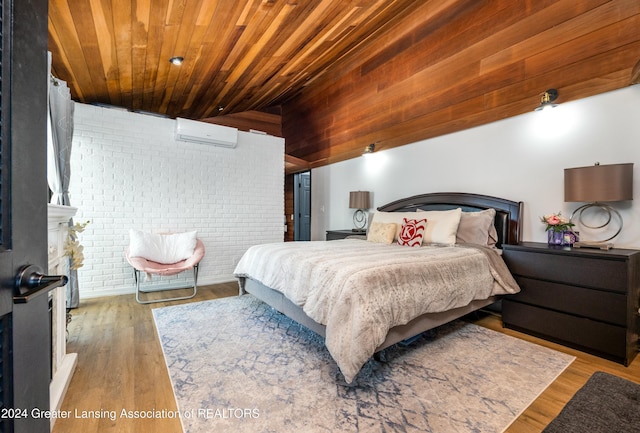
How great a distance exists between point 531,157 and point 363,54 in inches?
115

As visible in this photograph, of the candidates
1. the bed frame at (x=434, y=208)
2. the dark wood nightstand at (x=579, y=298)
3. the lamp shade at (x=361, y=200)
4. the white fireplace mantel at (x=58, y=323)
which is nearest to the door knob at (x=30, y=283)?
the white fireplace mantel at (x=58, y=323)

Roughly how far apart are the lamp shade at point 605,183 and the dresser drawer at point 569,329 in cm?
96

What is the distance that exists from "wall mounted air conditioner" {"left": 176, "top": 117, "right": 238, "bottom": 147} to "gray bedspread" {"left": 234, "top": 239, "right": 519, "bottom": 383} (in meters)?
2.39

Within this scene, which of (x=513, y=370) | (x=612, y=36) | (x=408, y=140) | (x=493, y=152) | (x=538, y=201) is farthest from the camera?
(x=408, y=140)

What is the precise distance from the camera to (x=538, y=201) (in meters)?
2.90

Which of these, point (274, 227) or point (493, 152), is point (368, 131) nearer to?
point (493, 152)

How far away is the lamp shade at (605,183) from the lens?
2.18 metres

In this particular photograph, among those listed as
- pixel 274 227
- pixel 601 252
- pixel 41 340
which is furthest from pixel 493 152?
pixel 41 340

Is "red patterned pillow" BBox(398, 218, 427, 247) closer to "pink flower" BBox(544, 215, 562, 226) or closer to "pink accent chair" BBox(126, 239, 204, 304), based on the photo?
"pink flower" BBox(544, 215, 562, 226)

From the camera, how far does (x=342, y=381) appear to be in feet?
5.90

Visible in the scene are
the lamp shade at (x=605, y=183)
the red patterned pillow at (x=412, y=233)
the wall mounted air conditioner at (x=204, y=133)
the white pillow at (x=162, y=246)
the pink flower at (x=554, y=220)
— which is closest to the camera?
the lamp shade at (x=605, y=183)

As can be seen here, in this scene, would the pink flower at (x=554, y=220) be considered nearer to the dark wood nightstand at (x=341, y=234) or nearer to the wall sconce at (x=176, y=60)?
the dark wood nightstand at (x=341, y=234)

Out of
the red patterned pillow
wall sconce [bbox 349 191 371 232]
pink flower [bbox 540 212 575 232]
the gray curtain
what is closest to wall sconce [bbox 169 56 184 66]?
the gray curtain

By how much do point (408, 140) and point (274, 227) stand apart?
2.63 m
